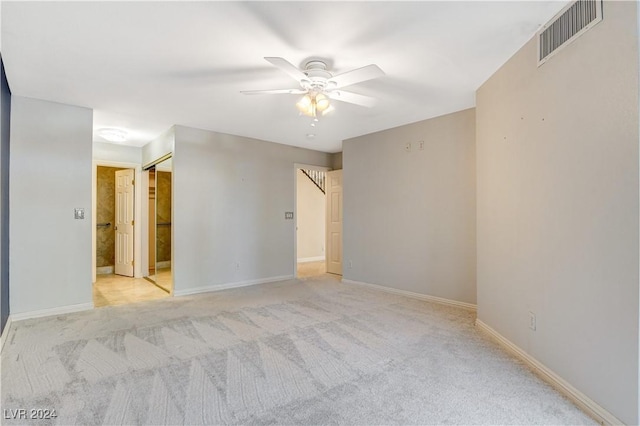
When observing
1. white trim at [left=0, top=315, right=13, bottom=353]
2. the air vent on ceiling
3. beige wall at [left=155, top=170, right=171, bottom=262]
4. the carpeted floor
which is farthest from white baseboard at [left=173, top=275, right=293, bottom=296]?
the air vent on ceiling

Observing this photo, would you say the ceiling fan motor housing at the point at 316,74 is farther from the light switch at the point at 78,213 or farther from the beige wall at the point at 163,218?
the beige wall at the point at 163,218

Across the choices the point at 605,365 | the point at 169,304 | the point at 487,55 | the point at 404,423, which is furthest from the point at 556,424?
the point at 169,304

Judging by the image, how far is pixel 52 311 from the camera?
12.2ft

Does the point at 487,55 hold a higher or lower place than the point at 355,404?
higher

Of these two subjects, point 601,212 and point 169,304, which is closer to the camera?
point 601,212

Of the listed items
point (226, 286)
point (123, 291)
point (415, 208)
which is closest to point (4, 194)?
point (123, 291)

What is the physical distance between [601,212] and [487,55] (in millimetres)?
1636

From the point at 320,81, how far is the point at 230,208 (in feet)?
10.4

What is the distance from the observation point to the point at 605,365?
178cm

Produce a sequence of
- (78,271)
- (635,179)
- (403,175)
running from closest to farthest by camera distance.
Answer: (635,179) → (78,271) → (403,175)

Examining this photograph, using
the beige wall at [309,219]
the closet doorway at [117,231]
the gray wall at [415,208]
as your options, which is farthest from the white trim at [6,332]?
the beige wall at [309,219]

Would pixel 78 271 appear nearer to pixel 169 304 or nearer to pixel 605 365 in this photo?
pixel 169 304

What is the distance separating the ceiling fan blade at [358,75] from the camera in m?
2.40

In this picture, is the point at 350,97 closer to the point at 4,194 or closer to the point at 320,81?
the point at 320,81
